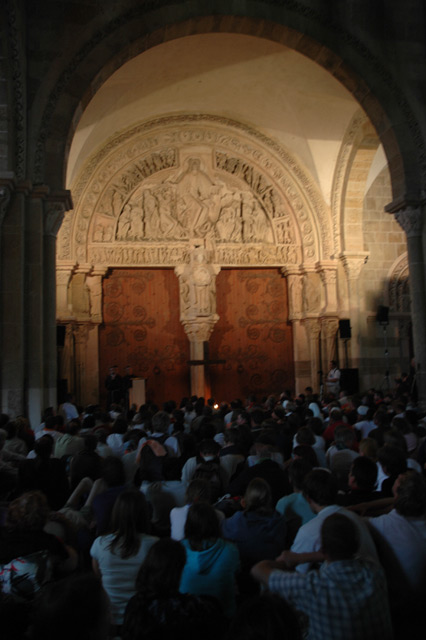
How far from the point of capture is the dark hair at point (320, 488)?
3096 millimetres

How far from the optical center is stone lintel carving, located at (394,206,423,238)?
33.2 feet

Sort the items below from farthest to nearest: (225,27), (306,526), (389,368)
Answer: (389,368), (225,27), (306,526)

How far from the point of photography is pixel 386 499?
133 inches

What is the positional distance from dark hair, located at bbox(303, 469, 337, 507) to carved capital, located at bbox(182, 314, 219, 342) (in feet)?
36.1

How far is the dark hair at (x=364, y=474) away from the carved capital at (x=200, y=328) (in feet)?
34.9

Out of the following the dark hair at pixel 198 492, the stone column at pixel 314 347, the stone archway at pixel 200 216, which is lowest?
the dark hair at pixel 198 492

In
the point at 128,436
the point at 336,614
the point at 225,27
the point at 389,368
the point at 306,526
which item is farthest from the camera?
the point at 389,368

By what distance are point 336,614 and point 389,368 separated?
13374 millimetres

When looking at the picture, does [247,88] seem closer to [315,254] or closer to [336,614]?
[315,254]

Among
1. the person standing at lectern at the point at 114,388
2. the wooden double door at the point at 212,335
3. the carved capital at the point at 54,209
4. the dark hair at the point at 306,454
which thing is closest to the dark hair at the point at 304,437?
the dark hair at the point at 306,454

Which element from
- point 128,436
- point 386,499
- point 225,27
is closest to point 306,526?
point 386,499

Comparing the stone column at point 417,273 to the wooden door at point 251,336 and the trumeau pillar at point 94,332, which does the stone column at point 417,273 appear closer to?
the wooden door at point 251,336

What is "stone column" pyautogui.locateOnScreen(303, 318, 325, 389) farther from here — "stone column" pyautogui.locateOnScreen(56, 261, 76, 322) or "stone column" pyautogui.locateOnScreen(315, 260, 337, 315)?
"stone column" pyautogui.locateOnScreen(56, 261, 76, 322)

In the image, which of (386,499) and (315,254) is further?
(315,254)
